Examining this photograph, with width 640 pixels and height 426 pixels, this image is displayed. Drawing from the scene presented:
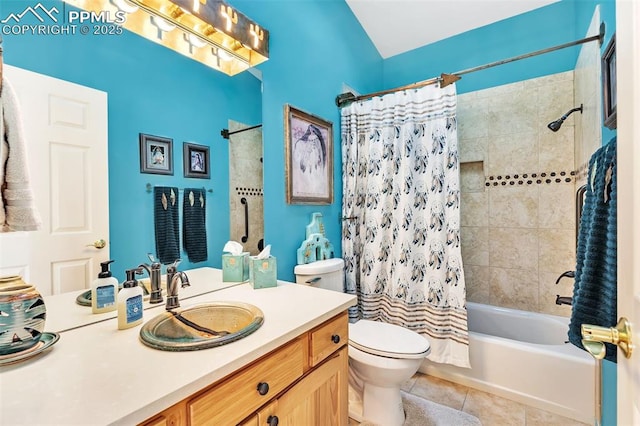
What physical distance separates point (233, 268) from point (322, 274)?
630mm

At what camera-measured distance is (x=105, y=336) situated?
81 centimetres

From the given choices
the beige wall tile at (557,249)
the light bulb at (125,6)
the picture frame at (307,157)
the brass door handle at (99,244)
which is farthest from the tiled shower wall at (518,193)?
the brass door handle at (99,244)

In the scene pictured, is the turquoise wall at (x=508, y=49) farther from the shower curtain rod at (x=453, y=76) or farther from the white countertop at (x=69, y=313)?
the white countertop at (x=69, y=313)

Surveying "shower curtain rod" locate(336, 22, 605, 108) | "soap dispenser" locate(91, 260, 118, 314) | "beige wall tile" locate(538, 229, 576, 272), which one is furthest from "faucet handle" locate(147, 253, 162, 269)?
"beige wall tile" locate(538, 229, 576, 272)

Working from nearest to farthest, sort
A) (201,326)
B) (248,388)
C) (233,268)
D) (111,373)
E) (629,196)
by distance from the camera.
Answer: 1. (629,196)
2. (111,373)
3. (248,388)
4. (201,326)
5. (233,268)

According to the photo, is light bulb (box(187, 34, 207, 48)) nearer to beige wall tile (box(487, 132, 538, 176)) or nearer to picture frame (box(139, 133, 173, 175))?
picture frame (box(139, 133, 173, 175))

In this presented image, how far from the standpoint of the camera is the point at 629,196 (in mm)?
493

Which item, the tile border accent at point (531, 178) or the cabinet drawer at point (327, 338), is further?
the tile border accent at point (531, 178)

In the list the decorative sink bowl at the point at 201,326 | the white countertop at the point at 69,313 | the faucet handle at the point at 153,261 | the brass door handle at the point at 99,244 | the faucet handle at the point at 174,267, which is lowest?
the decorative sink bowl at the point at 201,326

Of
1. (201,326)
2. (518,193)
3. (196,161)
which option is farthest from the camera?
(518,193)

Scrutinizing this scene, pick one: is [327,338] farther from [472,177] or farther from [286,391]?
[472,177]

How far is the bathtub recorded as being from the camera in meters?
1.53

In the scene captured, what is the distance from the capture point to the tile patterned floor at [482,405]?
156 centimetres

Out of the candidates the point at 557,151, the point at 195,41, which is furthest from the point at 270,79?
the point at 557,151
